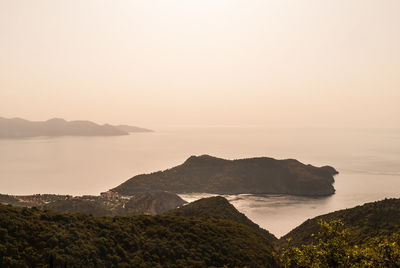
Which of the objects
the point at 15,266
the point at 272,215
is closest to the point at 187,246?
the point at 15,266

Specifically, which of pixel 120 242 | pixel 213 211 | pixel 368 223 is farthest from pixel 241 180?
pixel 120 242

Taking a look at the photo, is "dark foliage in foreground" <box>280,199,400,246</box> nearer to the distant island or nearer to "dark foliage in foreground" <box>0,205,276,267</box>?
"dark foliage in foreground" <box>0,205,276,267</box>

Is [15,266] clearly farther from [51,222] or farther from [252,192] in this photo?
[252,192]

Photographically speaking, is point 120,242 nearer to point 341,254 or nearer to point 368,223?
point 341,254

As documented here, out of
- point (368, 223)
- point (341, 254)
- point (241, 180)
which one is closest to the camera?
point (341, 254)

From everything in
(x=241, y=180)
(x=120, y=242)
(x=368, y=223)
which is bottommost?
(x=241, y=180)
